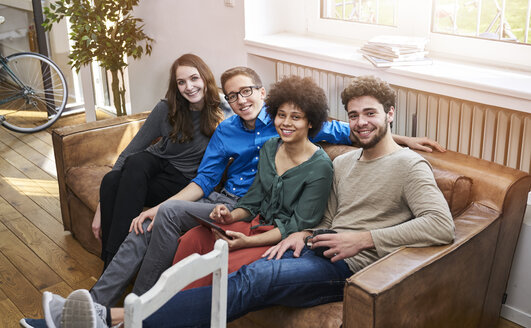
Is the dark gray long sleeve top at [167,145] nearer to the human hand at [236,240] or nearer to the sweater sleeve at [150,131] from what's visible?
the sweater sleeve at [150,131]

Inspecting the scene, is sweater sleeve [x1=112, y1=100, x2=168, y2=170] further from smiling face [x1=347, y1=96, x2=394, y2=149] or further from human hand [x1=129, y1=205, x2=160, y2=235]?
smiling face [x1=347, y1=96, x2=394, y2=149]

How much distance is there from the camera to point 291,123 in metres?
2.18

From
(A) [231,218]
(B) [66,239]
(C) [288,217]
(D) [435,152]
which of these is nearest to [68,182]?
(B) [66,239]

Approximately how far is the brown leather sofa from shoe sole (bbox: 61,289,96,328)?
0.53 m

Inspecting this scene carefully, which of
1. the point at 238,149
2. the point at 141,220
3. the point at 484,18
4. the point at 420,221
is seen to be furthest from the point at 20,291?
the point at 484,18

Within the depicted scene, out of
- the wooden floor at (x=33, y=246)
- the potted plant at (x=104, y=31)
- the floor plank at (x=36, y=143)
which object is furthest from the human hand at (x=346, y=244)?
the floor plank at (x=36, y=143)

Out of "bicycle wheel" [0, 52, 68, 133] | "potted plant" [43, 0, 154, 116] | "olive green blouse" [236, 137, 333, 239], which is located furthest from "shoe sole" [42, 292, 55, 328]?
"bicycle wheel" [0, 52, 68, 133]

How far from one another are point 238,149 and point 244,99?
0.22 m

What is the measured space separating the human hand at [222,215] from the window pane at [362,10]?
1.33m

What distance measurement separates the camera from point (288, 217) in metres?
2.22

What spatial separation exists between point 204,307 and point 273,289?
220 mm

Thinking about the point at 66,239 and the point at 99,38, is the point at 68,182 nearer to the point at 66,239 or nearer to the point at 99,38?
the point at 66,239

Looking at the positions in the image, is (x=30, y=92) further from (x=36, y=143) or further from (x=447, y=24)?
(x=447, y=24)

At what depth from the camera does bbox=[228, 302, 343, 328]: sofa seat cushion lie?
5.98 feet
